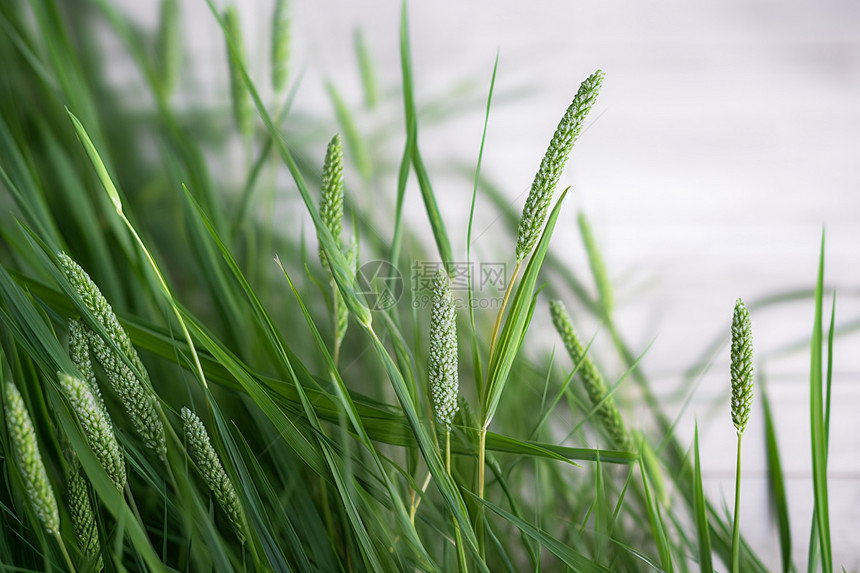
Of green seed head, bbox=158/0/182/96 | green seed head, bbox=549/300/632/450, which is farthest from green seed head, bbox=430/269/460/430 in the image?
green seed head, bbox=158/0/182/96

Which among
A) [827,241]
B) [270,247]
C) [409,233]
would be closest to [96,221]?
[270,247]

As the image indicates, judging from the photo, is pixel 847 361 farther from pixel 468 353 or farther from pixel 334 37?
pixel 334 37

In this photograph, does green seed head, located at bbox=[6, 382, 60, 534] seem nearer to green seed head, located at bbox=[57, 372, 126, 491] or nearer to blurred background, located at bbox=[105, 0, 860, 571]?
green seed head, located at bbox=[57, 372, 126, 491]

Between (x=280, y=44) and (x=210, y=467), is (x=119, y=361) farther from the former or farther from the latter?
(x=280, y=44)

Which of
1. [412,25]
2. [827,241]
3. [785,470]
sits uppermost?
[412,25]

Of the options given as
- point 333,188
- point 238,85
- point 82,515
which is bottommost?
point 82,515

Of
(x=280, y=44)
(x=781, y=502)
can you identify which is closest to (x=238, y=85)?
(x=280, y=44)
